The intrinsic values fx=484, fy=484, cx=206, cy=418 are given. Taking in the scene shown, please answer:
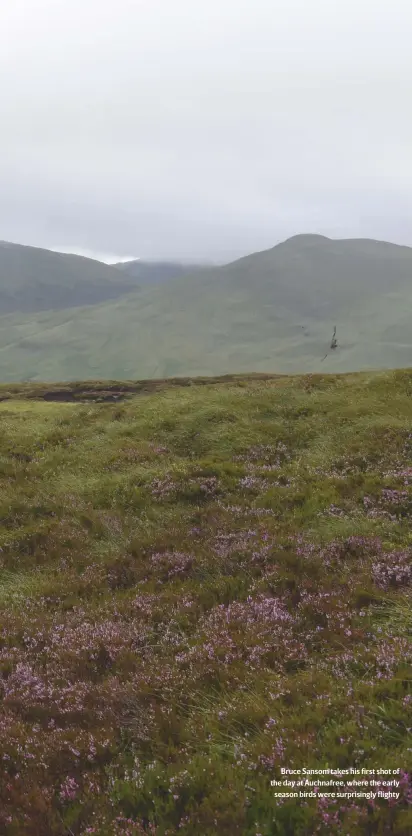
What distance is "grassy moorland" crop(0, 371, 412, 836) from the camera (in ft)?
15.1

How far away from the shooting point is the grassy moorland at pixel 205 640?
4.60 metres

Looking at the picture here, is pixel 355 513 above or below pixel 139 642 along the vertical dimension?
above

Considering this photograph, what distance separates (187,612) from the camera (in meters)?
8.62

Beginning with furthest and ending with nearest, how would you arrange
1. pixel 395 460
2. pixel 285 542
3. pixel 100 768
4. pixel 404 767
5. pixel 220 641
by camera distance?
pixel 395 460 < pixel 285 542 < pixel 220 641 < pixel 100 768 < pixel 404 767

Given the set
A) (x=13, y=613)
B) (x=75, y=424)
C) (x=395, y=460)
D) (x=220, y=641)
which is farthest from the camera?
(x=75, y=424)

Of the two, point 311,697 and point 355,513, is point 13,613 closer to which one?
point 311,697

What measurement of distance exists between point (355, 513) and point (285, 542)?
2440 millimetres

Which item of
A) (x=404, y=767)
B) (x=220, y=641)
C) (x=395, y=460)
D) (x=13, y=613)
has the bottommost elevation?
(x=13, y=613)

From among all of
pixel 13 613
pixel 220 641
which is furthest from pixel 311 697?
pixel 13 613

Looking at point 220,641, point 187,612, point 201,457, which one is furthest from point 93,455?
point 220,641

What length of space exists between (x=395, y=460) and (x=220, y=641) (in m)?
10.7

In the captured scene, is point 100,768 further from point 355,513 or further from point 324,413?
point 324,413

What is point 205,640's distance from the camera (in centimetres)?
747

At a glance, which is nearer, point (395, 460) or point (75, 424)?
point (395, 460)
